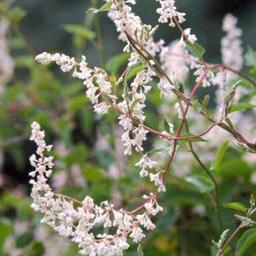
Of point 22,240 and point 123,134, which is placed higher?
point 22,240

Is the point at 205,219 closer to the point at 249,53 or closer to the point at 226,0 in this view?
the point at 249,53

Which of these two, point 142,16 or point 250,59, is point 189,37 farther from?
point 142,16

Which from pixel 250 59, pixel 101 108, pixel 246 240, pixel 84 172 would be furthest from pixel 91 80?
pixel 84 172

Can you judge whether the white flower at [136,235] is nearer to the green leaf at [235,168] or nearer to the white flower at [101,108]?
the white flower at [101,108]

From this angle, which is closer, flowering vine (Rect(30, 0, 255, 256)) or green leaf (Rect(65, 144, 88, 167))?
flowering vine (Rect(30, 0, 255, 256))

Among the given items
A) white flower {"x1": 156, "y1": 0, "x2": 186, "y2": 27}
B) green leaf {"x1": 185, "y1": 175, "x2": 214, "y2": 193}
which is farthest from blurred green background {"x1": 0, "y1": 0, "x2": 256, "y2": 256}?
white flower {"x1": 156, "y1": 0, "x2": 186, "y2": 27}

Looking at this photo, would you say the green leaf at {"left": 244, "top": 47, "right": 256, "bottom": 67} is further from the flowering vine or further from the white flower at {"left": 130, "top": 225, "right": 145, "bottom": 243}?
the white flower at {"left": 130, "top": 225, "right": 145, "bottom": 243}

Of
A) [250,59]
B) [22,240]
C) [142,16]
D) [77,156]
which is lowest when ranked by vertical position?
[250,59]

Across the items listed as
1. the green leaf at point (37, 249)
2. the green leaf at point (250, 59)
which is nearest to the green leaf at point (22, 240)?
the green leaf at point (37, 249)

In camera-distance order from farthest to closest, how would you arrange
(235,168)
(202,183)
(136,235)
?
(235,168) < (202,183) < (136,235)

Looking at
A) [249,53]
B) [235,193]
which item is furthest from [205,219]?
[249,53]

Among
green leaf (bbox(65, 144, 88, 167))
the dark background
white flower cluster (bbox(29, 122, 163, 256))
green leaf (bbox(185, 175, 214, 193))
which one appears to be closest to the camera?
white flower cluster (bbox(29, 122, 163, 256))

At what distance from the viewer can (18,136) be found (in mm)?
2279

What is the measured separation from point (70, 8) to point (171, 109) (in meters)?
1.87
